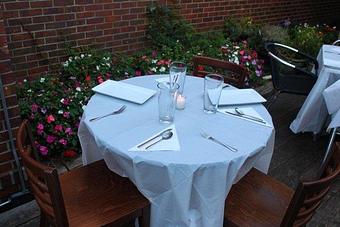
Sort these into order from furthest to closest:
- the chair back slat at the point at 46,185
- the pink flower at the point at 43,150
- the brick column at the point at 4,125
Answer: the pink flower at the point at 43,150
the brick column at the point at 4,125
the chair back slat at the point at 46,185

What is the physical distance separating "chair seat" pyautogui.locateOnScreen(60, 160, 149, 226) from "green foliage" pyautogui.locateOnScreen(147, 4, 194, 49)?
2.39 metres

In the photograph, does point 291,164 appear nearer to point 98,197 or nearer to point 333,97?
point 333,97

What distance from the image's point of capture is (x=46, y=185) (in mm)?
1271

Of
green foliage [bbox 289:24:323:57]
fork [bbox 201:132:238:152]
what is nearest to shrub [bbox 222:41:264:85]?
green foliage [bbox 289:24:323:57]

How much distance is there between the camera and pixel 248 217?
5.16 ft

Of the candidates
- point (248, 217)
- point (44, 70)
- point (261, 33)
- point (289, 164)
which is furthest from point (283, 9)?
point (248, 217)

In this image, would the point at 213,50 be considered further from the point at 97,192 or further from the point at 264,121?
the point at 97,192

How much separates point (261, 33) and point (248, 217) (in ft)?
12.5

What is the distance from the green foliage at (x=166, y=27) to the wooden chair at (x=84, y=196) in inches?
93.3

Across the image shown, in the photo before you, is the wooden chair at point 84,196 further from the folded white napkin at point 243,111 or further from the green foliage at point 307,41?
the green foliage at point 307,41

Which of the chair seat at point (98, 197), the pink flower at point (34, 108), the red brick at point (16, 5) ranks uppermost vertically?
the red brick at point (16, 5)

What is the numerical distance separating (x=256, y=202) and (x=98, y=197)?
768 millimetres

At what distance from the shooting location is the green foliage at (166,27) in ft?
12.6

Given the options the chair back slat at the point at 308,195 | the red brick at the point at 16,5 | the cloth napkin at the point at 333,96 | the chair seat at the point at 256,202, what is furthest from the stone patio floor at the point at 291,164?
the red brick at the point at 16,5
